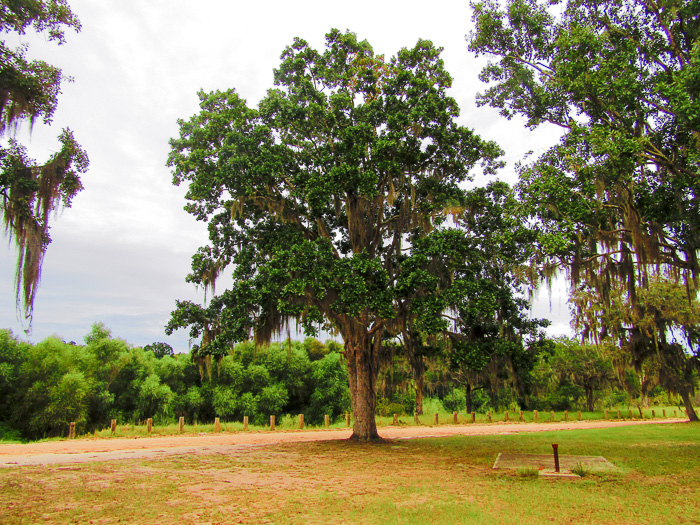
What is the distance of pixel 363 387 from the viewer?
14.6m

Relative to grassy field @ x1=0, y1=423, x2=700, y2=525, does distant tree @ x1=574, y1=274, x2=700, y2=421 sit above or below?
above

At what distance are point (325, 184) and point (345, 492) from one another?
8017mm

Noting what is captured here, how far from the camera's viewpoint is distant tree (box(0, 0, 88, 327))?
7.65 meters

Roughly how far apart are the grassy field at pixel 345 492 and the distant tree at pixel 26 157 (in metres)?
3.68

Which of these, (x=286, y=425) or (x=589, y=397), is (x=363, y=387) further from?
(x=589, y=397)

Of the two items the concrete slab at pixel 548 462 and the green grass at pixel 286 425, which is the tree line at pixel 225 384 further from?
the concrete slab at pixel 548 462

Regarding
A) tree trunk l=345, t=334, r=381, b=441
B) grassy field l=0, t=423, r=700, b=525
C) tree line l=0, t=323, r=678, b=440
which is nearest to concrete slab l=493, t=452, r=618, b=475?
grassy field l=0, t=423, r=700, b=525

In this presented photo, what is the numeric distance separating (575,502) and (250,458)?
8.00 meters

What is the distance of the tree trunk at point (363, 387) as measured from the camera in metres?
14.7

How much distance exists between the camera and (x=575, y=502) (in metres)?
6.18

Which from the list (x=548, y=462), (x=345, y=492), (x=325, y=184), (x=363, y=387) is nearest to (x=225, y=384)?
(x=363, y=387)

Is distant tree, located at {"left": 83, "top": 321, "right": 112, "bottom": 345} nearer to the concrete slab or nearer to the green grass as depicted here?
the green grass

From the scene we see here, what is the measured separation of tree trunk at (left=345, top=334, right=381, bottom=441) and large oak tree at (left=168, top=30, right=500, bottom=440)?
0.13 ft

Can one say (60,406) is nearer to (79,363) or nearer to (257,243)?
(79,363)
